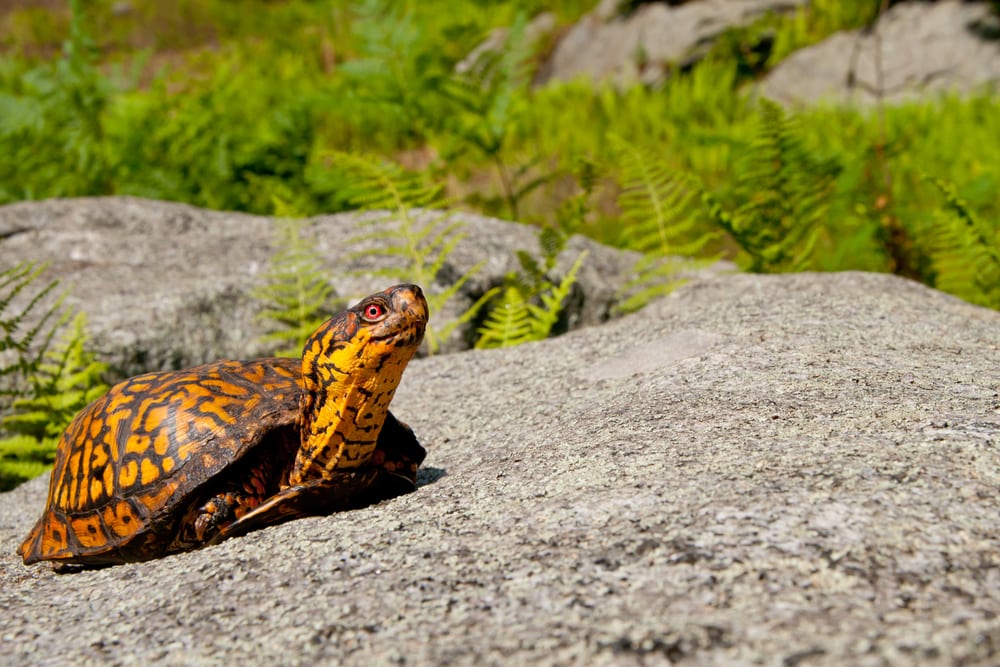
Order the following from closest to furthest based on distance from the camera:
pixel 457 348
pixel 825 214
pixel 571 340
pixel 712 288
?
pixel 571 340
pixel 712 288
pixel 457 348
pixel 825 214

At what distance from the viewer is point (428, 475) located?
107 inches

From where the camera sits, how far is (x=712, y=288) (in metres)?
4.55

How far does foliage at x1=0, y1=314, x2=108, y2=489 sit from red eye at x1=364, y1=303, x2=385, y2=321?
8.22ft

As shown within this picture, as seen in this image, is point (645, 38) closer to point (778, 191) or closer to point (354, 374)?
point (778, 191)

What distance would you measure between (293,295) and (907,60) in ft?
26.7

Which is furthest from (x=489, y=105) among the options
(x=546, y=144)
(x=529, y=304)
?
(x=546, y=144)

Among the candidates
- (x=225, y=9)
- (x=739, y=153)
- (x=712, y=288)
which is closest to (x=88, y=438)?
(x=712, y=288)

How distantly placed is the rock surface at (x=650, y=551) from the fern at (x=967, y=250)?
1.62 m

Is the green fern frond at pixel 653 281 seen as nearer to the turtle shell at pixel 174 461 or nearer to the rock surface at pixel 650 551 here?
the rock surface at pixel 650 551

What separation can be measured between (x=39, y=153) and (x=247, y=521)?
5.48 meters

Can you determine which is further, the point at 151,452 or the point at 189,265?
the point at 189,265

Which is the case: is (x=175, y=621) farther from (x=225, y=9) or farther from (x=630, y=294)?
(x=225, y=9)

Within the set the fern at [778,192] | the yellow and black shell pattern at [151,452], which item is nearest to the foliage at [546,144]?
the fern at [778,192]

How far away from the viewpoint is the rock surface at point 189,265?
462cm
